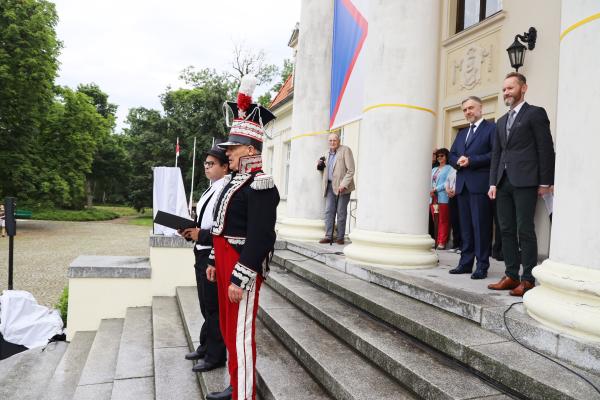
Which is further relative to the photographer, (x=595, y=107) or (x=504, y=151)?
(x=504, y=151)

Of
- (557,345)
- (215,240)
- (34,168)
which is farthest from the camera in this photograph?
(34,168)

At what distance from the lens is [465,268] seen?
4781mm

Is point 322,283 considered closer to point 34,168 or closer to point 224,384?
point 224,384

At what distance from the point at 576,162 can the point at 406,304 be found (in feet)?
5.73

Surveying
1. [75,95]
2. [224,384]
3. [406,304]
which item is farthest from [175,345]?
[75,95]

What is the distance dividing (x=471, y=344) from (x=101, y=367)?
3916mm

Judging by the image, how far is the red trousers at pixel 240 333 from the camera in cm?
282

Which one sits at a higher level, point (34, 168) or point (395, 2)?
point (395, 2)

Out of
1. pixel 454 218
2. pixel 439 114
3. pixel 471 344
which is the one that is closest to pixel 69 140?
pixel 439 114

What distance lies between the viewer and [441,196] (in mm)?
7801

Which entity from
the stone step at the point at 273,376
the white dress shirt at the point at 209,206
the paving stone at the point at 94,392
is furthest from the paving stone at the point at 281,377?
the paving stone at the point at 94,392

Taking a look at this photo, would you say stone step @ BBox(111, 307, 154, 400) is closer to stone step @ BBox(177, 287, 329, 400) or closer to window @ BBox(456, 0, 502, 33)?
stone step @ BBox(177, 287, 329, 400)

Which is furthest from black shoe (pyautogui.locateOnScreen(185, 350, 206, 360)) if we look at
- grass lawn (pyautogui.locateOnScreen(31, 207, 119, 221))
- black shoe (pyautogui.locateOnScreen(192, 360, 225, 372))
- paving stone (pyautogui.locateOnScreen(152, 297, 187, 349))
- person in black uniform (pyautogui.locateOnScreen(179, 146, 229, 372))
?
grass lawn (pyautogui.locateOnScreen(31, 207, 119, 221))

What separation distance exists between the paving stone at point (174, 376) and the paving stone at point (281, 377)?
602 millimetres
